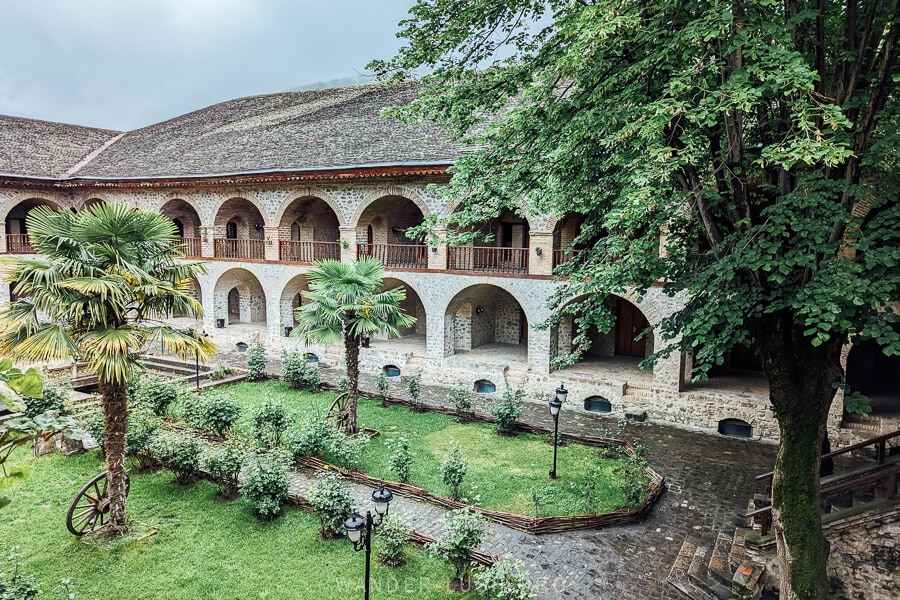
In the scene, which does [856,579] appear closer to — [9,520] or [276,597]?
[276,597]

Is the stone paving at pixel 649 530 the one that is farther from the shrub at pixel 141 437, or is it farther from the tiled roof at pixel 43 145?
the tiled roof at pixel 43 145

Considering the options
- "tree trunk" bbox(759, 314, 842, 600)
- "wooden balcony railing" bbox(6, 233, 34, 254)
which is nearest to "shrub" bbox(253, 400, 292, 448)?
"tree trunk" bbox(759, 314, 842, 600)

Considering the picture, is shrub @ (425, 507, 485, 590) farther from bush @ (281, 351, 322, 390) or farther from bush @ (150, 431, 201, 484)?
bush @ (281, 351, 322, 390)

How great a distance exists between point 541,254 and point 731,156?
896cm

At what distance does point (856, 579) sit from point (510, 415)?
6.67 metres

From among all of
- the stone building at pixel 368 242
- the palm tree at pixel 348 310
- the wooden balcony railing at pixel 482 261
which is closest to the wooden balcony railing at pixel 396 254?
the stone building at pixel 368 242

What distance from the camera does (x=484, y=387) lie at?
1587 cm

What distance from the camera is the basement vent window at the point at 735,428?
41.0ft

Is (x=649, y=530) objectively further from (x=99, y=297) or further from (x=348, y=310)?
(x=99, y=297)

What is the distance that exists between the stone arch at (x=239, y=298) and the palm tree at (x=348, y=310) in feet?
35.1

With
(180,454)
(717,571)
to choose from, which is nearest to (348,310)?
(180,454)

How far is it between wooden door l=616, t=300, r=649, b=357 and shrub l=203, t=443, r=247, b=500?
1193cm

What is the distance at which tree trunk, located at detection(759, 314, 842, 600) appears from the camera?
564 cm

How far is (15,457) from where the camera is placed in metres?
10.7
